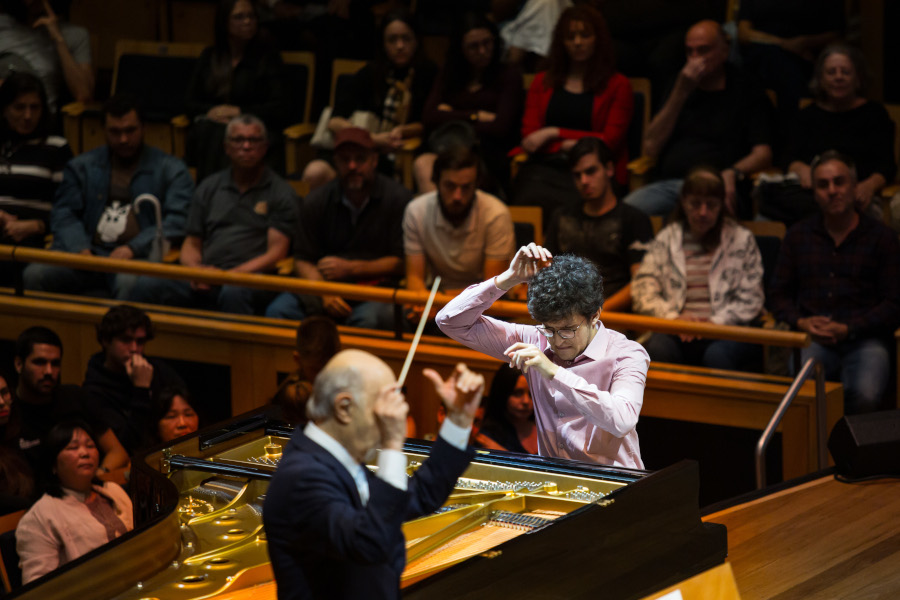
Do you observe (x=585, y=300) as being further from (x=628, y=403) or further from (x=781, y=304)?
(x=781, y=304)

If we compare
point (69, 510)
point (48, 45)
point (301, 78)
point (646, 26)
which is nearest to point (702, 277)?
point (646, 26)

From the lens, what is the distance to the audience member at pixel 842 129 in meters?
4.91

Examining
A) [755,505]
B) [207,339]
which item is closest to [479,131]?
[207,339]

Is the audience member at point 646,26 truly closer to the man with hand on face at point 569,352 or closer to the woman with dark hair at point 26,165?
the woman with dark hair at point 26,165

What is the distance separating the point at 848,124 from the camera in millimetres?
4957

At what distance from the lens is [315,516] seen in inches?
71.5

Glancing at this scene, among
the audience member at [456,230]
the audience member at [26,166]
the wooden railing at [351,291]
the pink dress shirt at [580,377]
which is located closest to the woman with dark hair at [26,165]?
the audience member at [26,166]

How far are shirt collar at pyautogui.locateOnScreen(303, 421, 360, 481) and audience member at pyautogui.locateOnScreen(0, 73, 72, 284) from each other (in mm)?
4257

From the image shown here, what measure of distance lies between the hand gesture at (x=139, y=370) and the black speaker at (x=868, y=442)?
8.19 feet

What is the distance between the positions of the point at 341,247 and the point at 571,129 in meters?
1.13

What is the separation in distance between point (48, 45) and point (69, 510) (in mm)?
3804

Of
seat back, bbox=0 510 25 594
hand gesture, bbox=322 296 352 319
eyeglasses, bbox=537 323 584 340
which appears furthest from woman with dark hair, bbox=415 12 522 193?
eyeglasses, bbox=537 323 584 340

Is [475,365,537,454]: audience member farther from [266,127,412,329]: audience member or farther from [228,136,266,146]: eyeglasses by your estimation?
[228,136,266,146]: eyeglasses

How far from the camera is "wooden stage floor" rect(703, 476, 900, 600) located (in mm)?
3135
